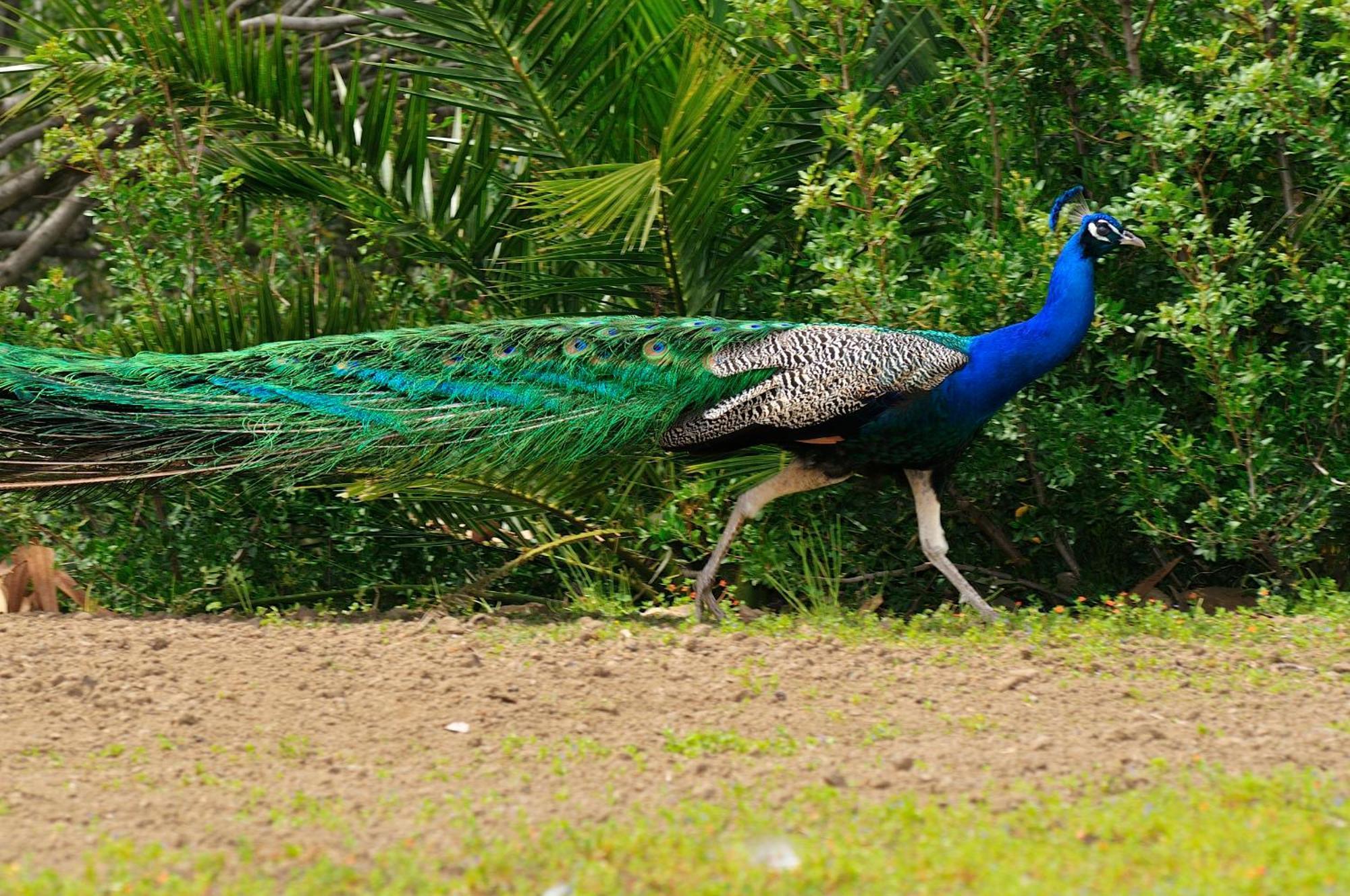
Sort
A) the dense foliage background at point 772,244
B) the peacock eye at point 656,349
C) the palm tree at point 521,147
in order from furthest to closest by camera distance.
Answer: the palm tree at point 521,147 < the dense foliage background at point 772,244 < the peacock eye at point 656,349

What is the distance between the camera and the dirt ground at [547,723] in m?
4.07

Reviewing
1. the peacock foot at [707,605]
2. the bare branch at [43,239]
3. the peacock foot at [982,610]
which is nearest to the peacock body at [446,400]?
the peacock foot at [707,605]

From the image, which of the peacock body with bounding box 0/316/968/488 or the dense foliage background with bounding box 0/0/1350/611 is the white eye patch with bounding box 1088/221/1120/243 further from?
the peacock body with bounding box 0/316/968/488

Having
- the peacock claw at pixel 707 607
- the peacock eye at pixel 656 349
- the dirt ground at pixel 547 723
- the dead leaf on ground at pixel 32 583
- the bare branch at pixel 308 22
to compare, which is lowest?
the dead leaf on ground at pixel 32 583

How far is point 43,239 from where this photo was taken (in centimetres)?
1022

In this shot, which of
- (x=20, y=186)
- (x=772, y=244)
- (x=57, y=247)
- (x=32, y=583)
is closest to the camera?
(x=32, y=583)

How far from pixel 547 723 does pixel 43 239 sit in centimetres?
687

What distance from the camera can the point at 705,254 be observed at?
24.8ft

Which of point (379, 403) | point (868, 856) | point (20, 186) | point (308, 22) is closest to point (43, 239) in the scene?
point (20, 186)

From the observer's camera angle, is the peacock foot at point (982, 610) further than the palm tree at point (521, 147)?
No

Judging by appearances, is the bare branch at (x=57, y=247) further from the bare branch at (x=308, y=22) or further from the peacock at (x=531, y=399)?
the peacock at (x=531, y=399)

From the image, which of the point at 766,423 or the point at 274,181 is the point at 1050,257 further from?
the point at 274,181

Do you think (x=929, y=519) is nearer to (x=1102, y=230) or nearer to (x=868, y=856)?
(x=1102, y=230)

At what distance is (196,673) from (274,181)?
3228 mm
